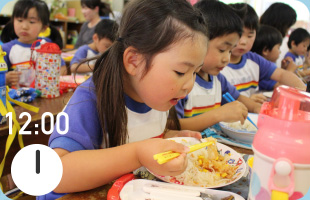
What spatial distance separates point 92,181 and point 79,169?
44 mm

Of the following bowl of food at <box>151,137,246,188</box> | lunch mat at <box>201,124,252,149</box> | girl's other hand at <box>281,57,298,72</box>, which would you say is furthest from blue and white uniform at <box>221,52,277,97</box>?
bowl of food at <box>151,137,246,188</box>

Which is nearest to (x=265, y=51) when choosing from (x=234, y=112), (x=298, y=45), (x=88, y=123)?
(x=298, y=45)

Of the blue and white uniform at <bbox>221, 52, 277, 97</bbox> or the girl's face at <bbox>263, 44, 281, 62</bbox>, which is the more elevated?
the girl's face at <bbox>263, 44, 281, 62</bbox>

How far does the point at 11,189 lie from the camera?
5.18 feet

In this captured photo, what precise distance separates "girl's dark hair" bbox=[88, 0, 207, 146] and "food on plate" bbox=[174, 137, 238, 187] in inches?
9.7

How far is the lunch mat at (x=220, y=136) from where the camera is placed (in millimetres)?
1052

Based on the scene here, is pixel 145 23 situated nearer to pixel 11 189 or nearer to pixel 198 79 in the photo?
pixel 198 79

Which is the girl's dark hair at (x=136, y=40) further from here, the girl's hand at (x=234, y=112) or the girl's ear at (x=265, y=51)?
the girl's ear at (x=265, y=51)

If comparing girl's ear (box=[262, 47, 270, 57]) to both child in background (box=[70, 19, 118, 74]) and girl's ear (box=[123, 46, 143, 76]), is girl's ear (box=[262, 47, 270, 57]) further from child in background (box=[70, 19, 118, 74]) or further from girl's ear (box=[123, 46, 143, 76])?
girl's ear (box=[123, 46, 143, 76])

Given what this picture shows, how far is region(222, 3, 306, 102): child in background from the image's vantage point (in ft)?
6.40

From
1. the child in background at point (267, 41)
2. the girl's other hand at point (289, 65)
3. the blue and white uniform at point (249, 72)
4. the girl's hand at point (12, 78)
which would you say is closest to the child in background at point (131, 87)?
the girl's hand at point (12, 78)

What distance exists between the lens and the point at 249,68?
2.25 m

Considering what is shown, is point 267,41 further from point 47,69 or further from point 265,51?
point 47,69

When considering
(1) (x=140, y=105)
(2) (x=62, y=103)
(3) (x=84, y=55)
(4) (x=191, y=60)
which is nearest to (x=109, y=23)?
(3) (x=84, y=55)
